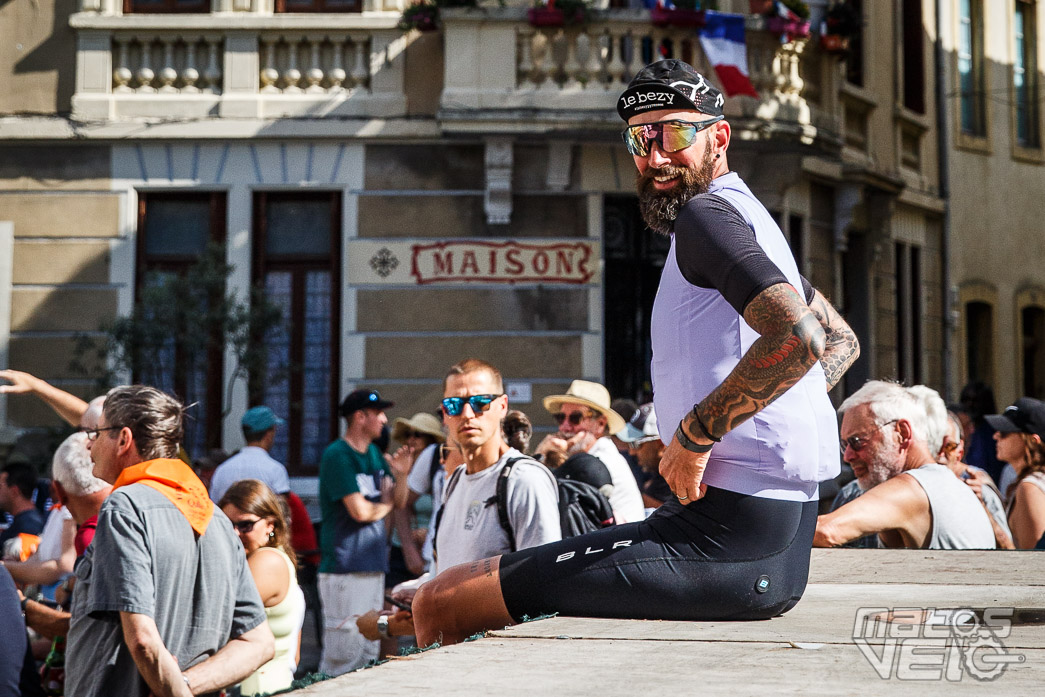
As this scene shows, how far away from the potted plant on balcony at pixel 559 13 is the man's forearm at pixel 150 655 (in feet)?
32.4

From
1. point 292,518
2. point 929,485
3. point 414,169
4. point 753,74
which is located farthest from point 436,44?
point 929,485

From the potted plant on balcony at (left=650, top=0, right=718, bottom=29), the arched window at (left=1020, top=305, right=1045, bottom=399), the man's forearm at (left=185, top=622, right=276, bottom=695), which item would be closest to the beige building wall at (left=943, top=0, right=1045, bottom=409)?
the arched window at (left=1020, top=305, right=1045, bottom=399)

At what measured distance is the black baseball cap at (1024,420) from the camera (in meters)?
6.54

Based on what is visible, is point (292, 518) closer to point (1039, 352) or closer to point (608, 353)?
point (608, 353)

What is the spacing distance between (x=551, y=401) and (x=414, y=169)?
493 centimetres

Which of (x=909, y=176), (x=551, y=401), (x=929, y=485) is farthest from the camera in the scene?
(x=909, y=176)

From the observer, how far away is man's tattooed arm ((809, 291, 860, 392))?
11.2 ft

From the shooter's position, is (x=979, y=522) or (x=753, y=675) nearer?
(x=753, y=675)

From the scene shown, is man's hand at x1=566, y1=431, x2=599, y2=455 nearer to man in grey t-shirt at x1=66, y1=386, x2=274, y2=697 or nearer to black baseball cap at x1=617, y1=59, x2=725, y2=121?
man in grey t-shirt at x1=66, y1=386, x2=274, y2=697

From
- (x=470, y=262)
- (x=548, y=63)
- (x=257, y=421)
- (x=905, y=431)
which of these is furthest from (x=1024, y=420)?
(x=548, y=63)

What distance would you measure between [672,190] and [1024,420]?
406 cm

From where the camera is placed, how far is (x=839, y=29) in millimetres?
14680

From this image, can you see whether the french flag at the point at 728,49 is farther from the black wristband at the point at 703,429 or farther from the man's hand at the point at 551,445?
the black wristband at the point at 703,429

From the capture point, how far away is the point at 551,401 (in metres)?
9.34
